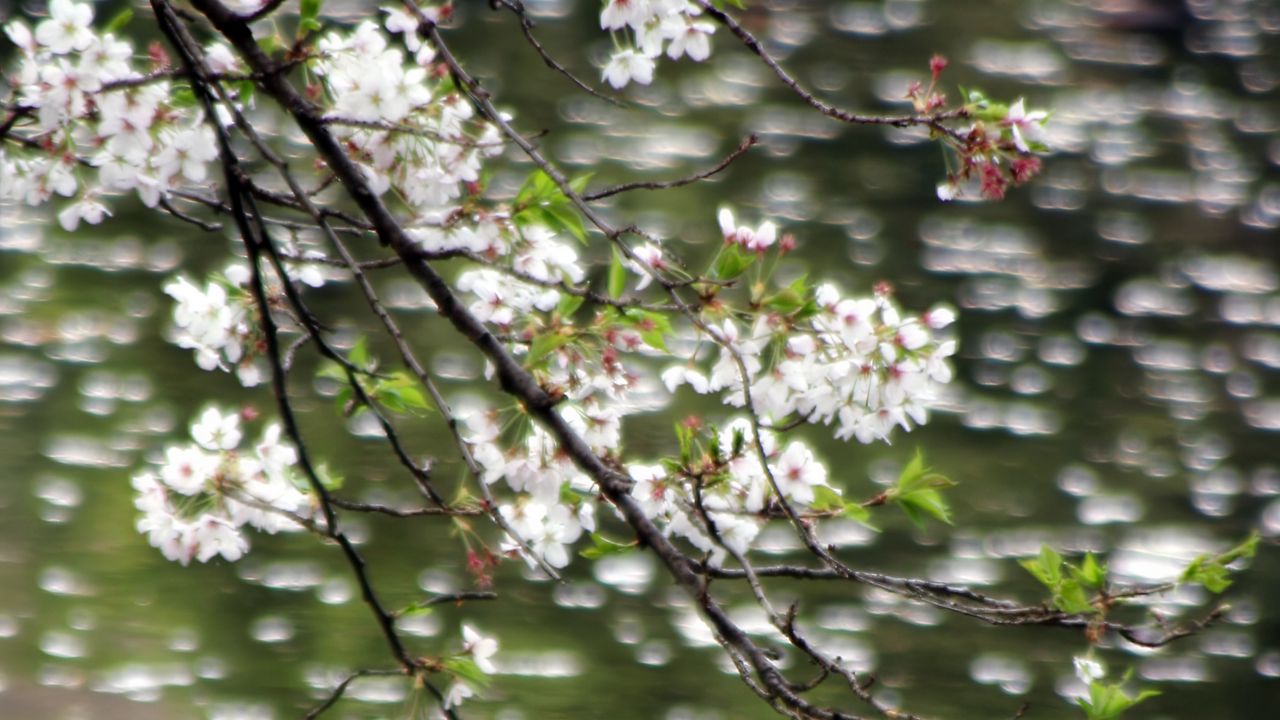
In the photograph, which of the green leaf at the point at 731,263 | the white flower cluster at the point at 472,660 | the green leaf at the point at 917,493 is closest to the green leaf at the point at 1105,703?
the green leaf at the point at 917,493

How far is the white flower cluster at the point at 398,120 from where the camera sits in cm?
207

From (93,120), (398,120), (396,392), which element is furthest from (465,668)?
(93,120)

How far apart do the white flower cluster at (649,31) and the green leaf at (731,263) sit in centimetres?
32

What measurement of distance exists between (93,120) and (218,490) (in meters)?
0.57

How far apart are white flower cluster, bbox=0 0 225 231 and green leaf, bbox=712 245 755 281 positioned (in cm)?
64

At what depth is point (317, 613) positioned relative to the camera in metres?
6.20

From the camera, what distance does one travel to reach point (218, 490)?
2258 millimetres

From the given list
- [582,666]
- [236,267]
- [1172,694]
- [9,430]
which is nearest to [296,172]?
[9,430]

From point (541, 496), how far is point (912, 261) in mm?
8985

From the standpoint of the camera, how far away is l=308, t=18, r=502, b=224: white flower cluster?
2070 millimetres

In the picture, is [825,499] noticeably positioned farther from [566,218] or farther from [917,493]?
[566,218]

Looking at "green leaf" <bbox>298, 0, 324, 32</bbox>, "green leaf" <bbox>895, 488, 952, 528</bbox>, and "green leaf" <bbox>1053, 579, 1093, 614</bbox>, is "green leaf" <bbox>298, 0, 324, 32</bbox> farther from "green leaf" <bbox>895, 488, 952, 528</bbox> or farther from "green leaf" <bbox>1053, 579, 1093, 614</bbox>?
"green leaf" <bbox>1053, 579, 1093, 614</bbox>

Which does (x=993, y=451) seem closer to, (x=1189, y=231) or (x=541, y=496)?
(x=1189, y=231)

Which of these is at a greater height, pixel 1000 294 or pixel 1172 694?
pixel 1000 294
